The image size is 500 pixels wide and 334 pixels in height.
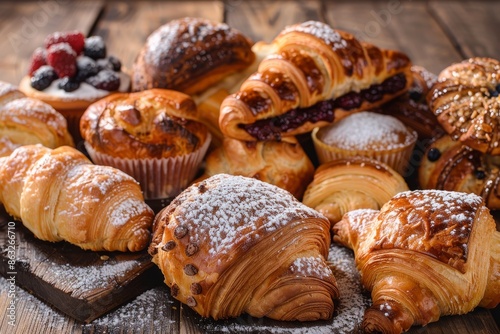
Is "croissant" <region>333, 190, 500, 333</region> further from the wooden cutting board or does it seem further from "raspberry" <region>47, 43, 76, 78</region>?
"raspberry" <region>47, 43, 76, 78</region>

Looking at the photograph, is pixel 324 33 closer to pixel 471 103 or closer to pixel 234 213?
pixel 471 103

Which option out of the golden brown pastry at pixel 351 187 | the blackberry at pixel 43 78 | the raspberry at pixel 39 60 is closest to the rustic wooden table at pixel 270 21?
the raspberry at pixel 39 60

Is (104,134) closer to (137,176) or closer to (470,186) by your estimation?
(137,176)

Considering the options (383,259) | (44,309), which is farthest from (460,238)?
(44,309)

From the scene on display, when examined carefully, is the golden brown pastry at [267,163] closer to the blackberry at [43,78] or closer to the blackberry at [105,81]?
the blackberry at [105,81]

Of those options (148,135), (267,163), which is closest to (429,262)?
(267,163)
